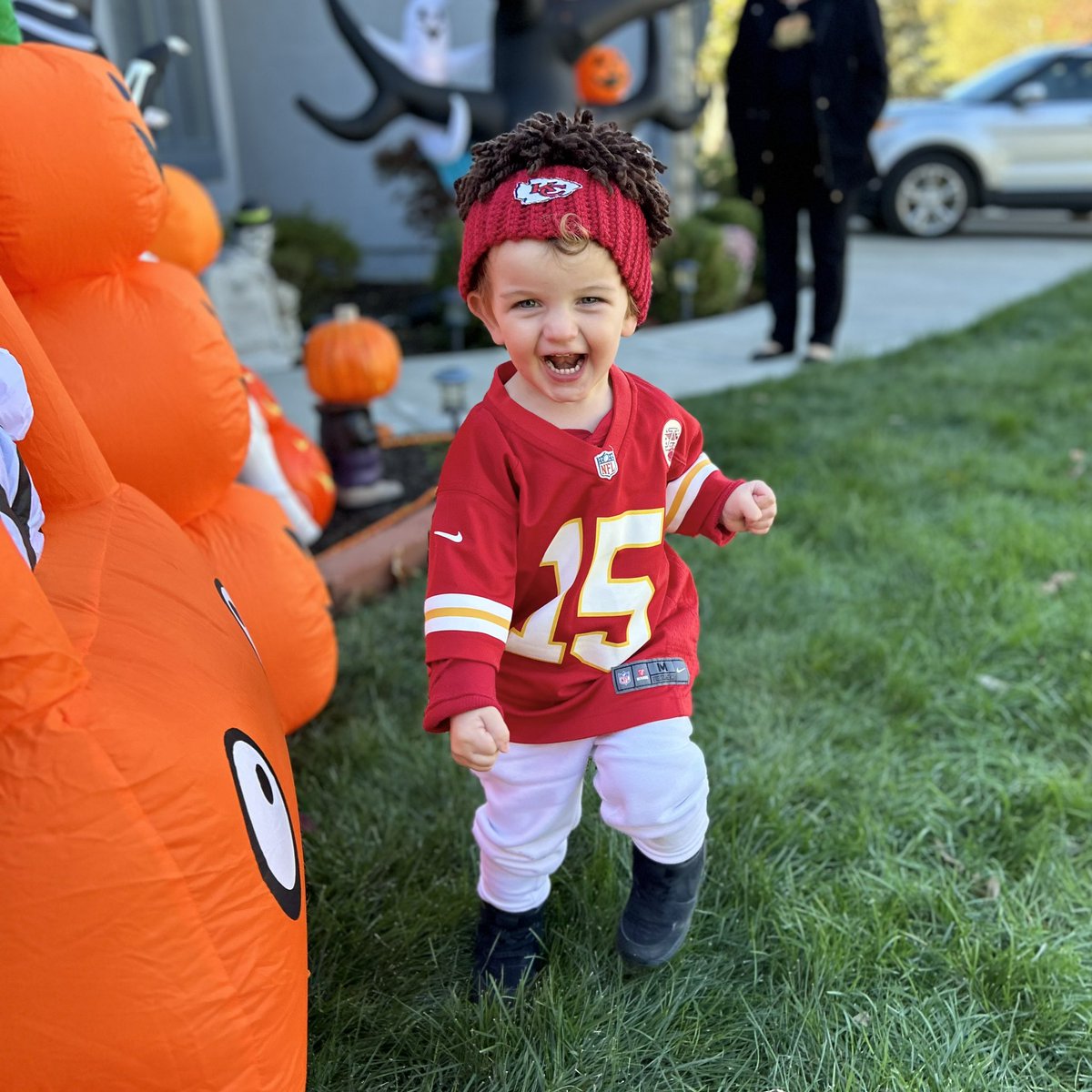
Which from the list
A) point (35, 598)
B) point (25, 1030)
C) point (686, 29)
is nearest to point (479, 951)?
point (25, 1030)

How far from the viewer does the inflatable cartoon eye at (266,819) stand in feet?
4.21

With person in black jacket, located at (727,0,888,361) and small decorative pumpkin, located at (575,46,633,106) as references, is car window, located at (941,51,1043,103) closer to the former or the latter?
small decorative pumpkin, located at (575,46,633,106)

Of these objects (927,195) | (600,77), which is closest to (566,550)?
(600,77)

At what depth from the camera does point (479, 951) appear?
5.80 ft

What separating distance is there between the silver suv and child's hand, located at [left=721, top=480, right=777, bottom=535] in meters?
10.3

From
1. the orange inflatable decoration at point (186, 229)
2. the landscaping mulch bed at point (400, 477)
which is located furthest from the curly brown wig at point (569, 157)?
the landscaping mulch bed at point (400, 477)

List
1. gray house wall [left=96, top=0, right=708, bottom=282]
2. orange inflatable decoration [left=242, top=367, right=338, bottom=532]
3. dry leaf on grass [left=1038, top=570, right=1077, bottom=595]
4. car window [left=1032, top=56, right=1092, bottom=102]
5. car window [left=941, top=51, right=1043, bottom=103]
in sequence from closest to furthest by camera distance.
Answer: dry leaf on grass [left=1038, top=570, right=1077, bottom=595]
orange inflatable decoration [left=242, top=367, right=338, bottom=532]
gray house wall [left=96, top=0, right=708, bottom=282]
car window [left=1032, top=56, right=1092, bottom=102]
car window [left=941, top=51, right=1043, bottom=103]

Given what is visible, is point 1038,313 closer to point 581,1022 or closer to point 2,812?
point 581,1022

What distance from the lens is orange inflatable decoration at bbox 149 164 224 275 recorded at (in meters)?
2.53

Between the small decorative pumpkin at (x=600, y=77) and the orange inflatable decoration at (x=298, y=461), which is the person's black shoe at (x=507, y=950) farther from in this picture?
the small decorative pumpkin at (x=600, y=77)

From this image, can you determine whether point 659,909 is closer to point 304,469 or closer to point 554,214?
point 554,214

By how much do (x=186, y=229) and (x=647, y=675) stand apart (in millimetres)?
1696

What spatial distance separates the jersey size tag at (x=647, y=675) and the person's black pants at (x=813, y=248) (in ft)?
14.4

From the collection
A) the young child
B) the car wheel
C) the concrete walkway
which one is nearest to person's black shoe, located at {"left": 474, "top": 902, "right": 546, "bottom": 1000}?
the young child
